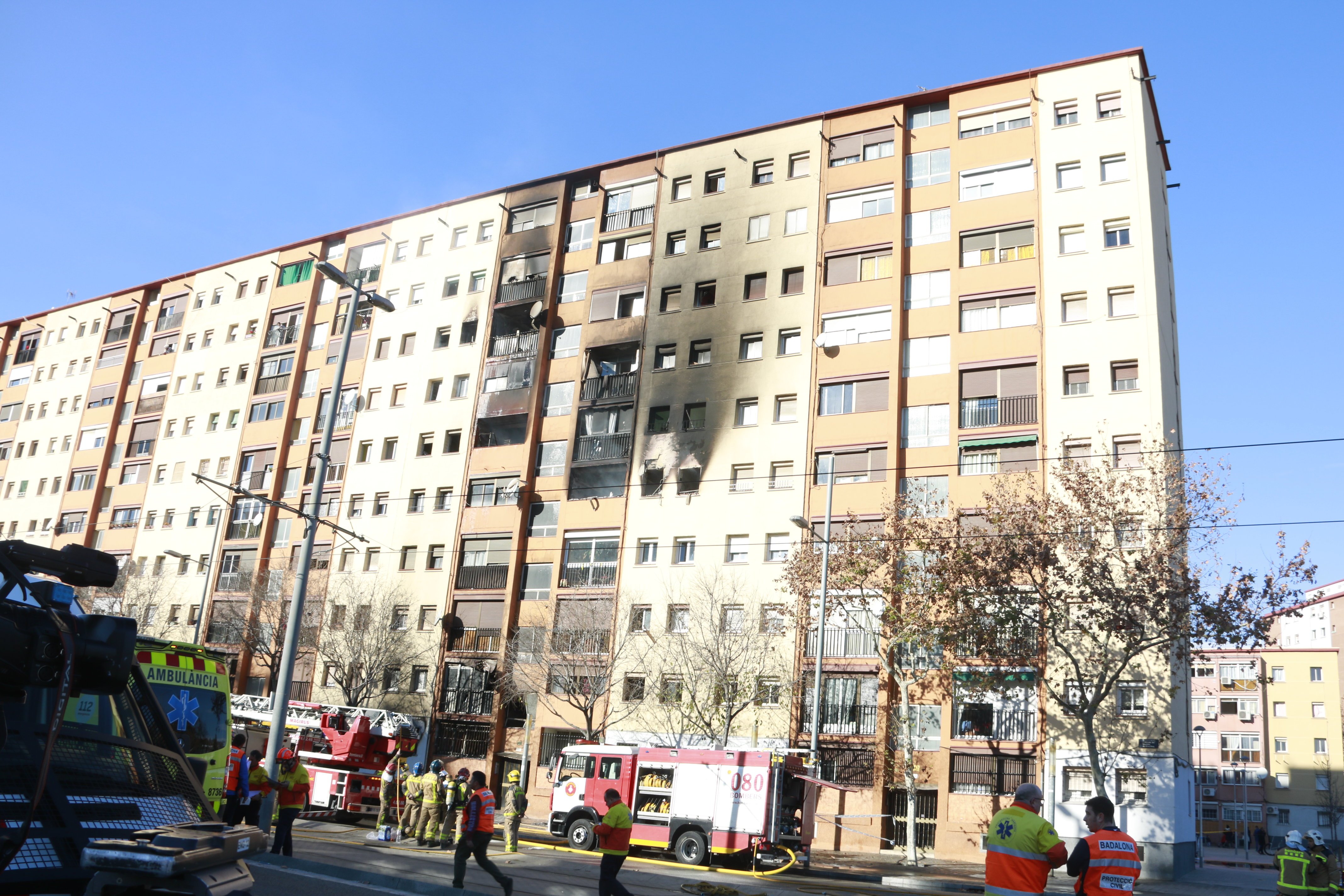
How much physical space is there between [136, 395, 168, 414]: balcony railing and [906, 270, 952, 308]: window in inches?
1813

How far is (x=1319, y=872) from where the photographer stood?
40.8 ft

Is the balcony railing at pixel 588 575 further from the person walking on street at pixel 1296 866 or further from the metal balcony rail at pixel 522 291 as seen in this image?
the person walking on street at pixel 1296 866

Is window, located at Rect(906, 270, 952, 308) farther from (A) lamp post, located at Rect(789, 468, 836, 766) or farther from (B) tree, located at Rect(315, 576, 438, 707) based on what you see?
(B) tree, located at Rect(315, 576, 438, 707)

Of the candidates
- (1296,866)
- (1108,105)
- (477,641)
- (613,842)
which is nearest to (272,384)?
(477,641)

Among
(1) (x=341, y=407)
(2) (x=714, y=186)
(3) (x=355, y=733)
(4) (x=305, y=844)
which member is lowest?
A: (4) (x=305, y=844)

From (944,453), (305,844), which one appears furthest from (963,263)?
(305,844)

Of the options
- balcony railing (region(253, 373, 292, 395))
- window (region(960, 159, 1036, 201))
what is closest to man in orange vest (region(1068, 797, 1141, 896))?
window (region(960, 159, 1036, 201))

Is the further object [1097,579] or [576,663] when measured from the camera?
[576,663]

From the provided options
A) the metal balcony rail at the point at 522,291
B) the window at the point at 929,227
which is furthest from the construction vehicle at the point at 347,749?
the window at the point at 929,227

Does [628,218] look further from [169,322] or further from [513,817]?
[169,322]

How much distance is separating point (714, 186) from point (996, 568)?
2579 centimetres

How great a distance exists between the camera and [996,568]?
29.0 m

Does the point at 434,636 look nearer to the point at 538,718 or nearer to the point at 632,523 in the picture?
the point at 538,718

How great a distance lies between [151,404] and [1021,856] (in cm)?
6609
